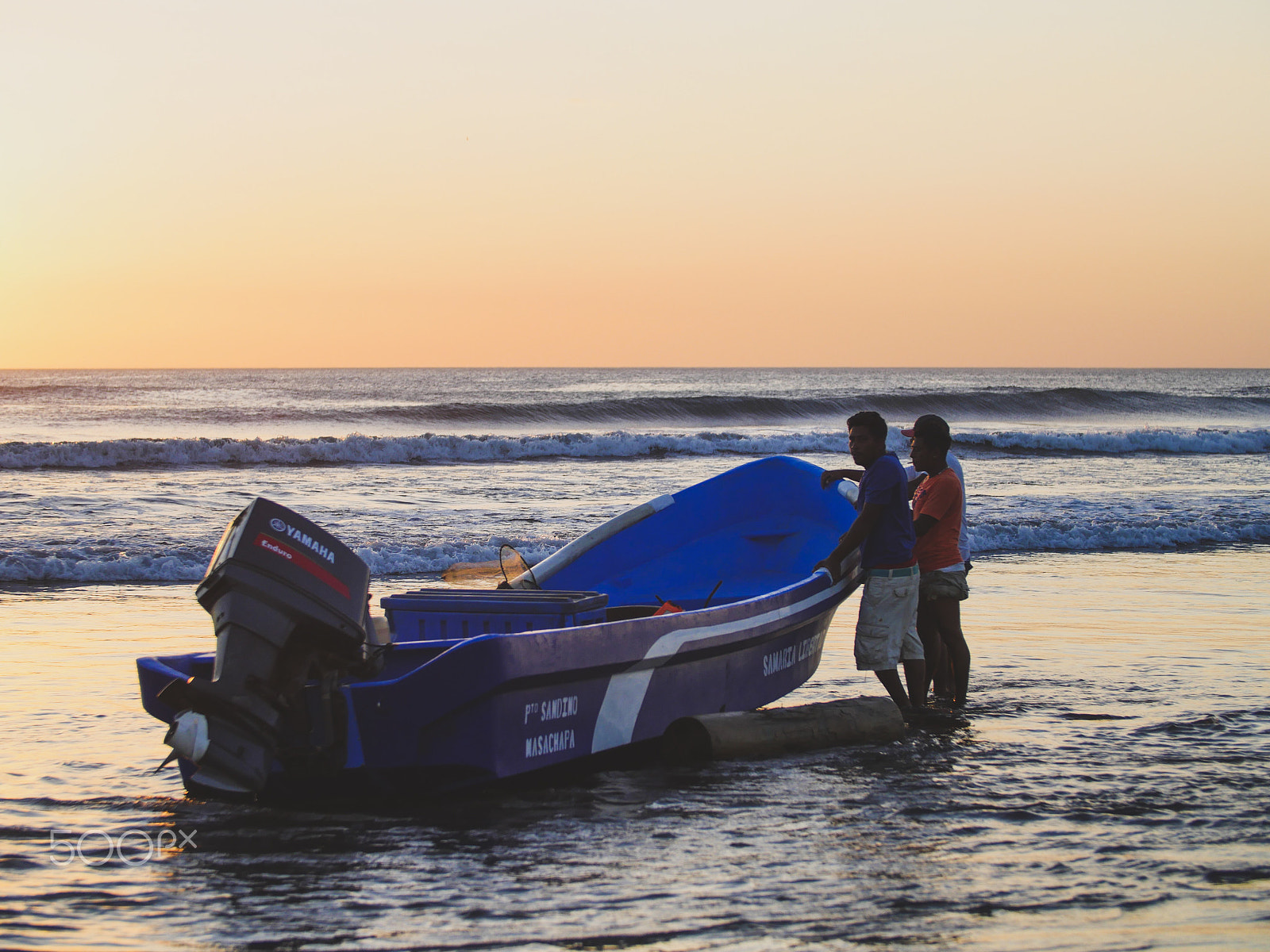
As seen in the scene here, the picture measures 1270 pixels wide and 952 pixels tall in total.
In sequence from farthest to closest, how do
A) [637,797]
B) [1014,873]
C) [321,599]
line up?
[637,797]
[321,599]
[1014,873]

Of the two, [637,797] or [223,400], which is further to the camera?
[223,400]

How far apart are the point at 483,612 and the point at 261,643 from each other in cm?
132

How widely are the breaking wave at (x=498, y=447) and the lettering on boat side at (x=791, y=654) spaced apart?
57.2 ft

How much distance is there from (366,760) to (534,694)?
26.2 inches

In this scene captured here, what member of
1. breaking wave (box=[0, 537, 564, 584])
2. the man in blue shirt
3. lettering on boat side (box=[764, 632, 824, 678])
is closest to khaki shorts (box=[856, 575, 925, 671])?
the man in blue shirt

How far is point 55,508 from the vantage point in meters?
13.9

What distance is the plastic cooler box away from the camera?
5062 mm

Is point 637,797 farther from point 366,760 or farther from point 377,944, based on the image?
point 377,944

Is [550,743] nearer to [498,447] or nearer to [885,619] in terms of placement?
[885,619]

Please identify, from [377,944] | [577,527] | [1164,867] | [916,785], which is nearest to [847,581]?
[916,785]

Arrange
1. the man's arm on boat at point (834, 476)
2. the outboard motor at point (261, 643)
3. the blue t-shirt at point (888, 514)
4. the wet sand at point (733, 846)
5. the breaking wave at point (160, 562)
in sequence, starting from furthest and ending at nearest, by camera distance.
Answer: the breaking wave at point (160, 562), the man's arm on boat at point (834, 476), the blue t-shirt at point (888, 514), the outboard motor at point (261, 643), the wet sand at point (733, 846)

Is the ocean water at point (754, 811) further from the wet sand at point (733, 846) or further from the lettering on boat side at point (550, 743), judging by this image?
the lettering on boat side at point (550, 743)

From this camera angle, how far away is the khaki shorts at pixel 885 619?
18.6 ft

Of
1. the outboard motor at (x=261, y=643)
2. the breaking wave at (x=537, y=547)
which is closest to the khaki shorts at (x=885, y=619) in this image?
the outboard motor at (x=261, y=643)
